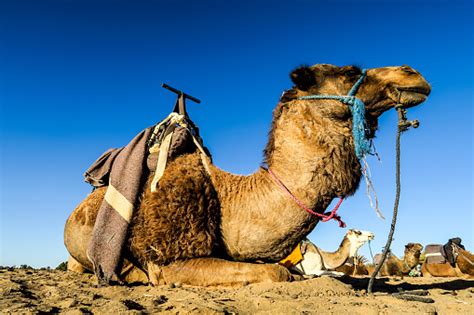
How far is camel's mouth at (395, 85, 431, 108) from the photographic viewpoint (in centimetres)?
413

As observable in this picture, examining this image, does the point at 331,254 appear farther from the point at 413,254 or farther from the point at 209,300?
the point at 209,300

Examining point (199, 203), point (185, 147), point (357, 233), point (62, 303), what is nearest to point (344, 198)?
point (199, 203)

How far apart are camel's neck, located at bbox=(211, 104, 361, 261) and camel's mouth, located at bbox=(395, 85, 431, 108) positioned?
58 cm

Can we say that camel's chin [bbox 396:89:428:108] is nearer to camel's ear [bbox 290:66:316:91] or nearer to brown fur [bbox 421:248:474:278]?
camel's ear [bbox 290:66:316:91]

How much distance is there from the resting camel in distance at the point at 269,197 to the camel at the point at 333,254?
7521 mm

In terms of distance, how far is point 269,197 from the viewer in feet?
13.6

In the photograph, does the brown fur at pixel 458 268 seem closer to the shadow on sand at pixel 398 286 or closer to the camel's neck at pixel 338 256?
the camel's neck at pixel 338 256

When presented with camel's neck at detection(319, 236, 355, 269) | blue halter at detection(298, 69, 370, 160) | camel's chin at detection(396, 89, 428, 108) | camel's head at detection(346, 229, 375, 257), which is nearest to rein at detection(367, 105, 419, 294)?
camel's chin at detection(396, 89, 428, 108)

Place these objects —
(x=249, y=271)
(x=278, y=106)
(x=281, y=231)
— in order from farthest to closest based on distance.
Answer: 1. (x=278, y=106)
2. (x=281, y=231)
3. (x=249, y=271)

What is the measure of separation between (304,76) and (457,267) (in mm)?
10767

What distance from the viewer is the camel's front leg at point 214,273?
3.67 meters

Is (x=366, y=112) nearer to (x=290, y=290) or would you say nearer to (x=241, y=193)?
(x=241, y=193)

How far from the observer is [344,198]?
408cm

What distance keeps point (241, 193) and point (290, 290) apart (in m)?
1.29
